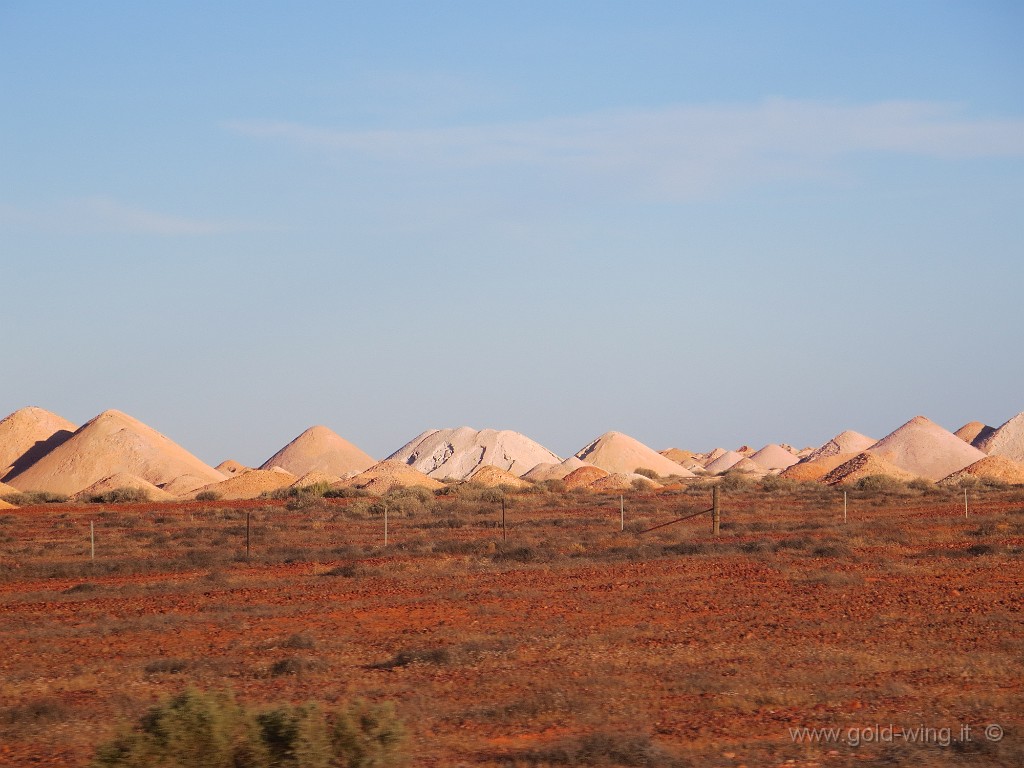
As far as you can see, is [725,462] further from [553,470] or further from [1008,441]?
[553,470]

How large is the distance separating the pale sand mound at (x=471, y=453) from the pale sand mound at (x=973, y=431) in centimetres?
5080

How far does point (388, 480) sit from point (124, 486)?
17.3 m

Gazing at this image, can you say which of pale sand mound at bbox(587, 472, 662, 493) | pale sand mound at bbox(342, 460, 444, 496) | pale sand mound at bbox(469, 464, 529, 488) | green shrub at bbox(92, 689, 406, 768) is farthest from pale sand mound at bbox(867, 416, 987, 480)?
green shrub at bbox(92, 689, 406, 768)

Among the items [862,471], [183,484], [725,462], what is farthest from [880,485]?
[725,462]

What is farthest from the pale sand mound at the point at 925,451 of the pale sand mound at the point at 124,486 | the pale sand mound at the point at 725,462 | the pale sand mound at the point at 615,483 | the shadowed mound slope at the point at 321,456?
the pale sand mound at the point at 124,486

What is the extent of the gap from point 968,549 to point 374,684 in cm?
1747

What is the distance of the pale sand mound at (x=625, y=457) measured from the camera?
110438mm

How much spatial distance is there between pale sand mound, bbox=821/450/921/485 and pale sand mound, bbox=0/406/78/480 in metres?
66.6

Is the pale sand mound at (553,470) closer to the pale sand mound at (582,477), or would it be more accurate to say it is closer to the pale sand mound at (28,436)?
the pale sand mound at (582,477)

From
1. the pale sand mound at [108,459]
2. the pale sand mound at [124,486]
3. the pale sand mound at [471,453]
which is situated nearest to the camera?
the pale sand mound at [124,486]

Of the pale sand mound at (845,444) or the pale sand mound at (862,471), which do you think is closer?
the pale sand mound at (862,471)

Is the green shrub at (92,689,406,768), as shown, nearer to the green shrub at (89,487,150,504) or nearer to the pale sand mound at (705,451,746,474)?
the green shrub at (89,487,150,504)

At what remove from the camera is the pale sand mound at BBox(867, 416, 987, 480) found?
3762 inches

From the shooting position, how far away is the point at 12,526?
45.0 m
